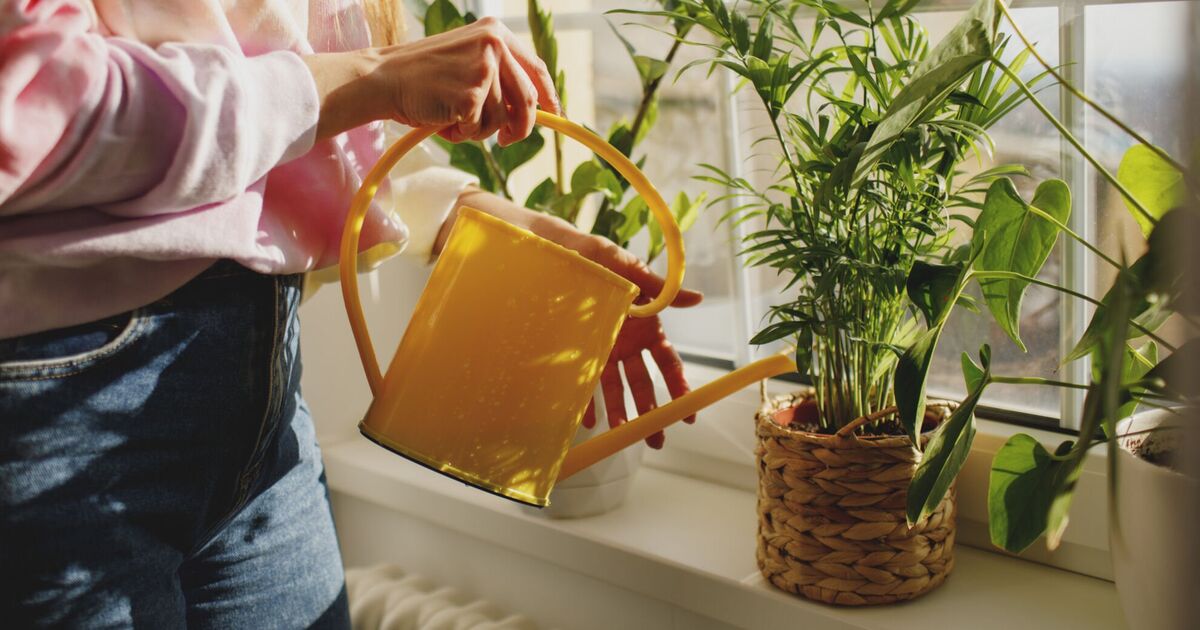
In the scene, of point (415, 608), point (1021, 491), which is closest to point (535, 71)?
point (1021, 491)

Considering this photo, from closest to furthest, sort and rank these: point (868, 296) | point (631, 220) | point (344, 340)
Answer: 1. point (868, 296)
2. point (631, 220)
3. point (344, 340)

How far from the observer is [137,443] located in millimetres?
664

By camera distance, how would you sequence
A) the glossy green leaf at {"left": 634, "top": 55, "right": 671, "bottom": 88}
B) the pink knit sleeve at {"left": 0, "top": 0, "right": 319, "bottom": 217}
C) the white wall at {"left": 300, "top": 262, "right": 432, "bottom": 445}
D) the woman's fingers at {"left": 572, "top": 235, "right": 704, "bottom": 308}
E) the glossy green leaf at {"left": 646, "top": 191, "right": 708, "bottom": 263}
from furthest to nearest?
the white wall at {"left": 300, "top": 262, "right": 432, "bottom": 445} → the glossy green leaf at {"left": 646, "top": 191, "right": 708, "bottom": 263} → the glossy green leaf at {"left": 634, "top": 55, "right": 671, "bottom": 88} → the woman's fingers at {"left": 572, "top": 235, "right": 704, "bottom": 308} → the pink knit sleeve at {"left": 0, "top": 0, "right": 319, "bottom": 217}

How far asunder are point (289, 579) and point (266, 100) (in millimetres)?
422

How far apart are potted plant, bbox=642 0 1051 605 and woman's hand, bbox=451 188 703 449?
3.5 inches

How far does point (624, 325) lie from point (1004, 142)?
395 mm

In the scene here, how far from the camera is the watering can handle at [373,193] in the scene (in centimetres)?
65

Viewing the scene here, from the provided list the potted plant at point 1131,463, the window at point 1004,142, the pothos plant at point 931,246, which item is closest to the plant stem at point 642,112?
the window at point 1004,142

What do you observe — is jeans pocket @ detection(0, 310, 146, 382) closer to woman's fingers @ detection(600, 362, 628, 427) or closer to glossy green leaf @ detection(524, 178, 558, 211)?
woman's fingers @ detection(600, 362, 628, 427)

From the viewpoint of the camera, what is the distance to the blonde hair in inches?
33.8

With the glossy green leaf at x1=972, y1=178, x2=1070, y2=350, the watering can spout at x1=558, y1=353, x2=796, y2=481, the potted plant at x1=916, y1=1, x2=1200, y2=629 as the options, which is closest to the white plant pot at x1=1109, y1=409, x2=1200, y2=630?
the potted plant at x1=916, y1=1, x2=1200, y2=629

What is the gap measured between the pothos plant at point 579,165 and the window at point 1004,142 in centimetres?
11

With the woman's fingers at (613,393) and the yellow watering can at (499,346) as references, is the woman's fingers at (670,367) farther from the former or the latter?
the yellow watering can at (499,346)

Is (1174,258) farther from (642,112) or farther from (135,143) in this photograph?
(642,112)
